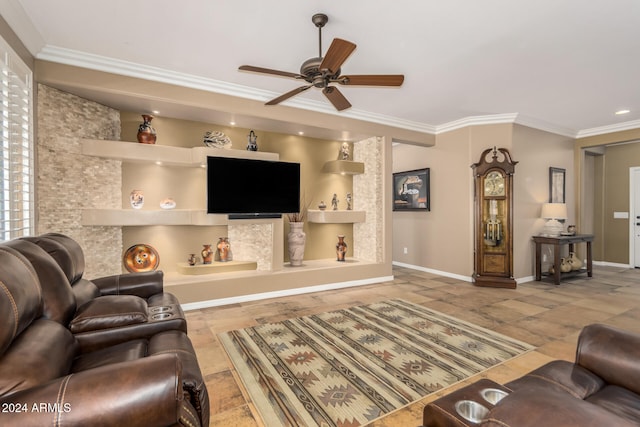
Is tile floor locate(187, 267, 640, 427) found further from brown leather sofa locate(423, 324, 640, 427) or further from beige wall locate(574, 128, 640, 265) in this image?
beige wall locate(574, 128, 640, 265)

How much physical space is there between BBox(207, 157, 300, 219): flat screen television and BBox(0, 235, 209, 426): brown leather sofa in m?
2.29

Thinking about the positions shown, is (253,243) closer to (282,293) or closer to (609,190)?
(282,293)

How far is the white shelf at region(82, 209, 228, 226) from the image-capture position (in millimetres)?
3473

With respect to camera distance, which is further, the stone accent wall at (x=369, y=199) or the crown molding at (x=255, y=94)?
the stone accent wall at (x=369, y=199)

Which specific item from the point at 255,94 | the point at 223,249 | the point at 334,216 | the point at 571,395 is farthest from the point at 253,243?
the point at 571,395

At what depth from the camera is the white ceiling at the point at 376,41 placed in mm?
2363

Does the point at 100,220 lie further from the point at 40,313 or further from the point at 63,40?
the point at 40,313

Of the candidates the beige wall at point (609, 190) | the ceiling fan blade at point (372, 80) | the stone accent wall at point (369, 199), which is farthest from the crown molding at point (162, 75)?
the beige wall at point (609, 190)

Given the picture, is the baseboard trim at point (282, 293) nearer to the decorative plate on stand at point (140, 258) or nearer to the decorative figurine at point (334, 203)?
the decorative plate on stand at point (140, 258)

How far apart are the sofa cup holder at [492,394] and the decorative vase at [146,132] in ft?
13.3

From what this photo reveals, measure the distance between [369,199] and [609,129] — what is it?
460 centimetres

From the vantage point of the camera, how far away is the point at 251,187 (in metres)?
4.18

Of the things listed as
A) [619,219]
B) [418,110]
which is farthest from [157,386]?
[619,219]

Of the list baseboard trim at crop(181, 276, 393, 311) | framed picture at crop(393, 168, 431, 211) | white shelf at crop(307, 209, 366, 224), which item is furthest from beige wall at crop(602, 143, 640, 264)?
white shelf at crop(307, 209, 366, 224)
